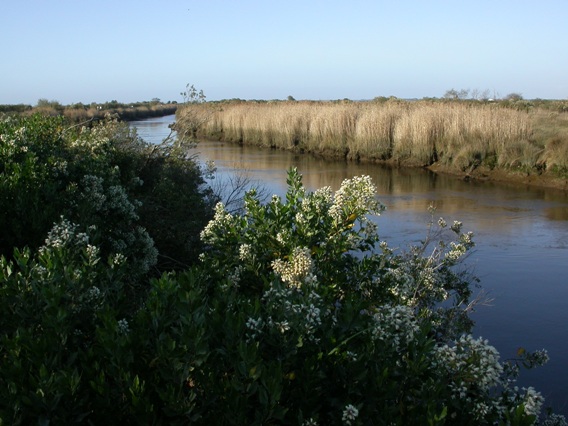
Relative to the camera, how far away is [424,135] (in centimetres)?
2477

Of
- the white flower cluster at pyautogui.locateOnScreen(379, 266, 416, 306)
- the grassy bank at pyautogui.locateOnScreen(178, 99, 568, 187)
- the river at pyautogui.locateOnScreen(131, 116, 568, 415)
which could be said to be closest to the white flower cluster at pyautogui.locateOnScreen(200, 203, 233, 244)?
the white flower cluster at pyautogui.locateOnScreen(379, 266, 416, 306)

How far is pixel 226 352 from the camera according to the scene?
107 inches

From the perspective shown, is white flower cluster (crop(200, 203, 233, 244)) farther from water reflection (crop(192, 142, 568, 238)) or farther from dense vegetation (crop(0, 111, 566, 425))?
water reflection (crop(192, 142, 568, 238))

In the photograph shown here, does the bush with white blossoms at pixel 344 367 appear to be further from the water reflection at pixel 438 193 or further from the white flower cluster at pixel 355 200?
the water reflection at pixel 438 193

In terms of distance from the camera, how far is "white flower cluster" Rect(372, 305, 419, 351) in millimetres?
3117

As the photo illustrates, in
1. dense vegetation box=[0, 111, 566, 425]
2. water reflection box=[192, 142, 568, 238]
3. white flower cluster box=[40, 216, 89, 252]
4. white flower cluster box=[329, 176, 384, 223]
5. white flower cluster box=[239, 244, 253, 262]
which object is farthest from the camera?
water reflection box=[192, 142, 568, 238]

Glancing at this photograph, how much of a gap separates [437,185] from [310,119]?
12749 millimetres

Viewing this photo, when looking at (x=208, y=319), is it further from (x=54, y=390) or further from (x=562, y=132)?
(x=562, y=132)

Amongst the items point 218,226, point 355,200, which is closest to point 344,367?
point 355,200

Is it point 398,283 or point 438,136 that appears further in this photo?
point 438,136

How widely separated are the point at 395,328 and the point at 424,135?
22386mm

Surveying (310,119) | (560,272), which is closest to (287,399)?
(560,272)

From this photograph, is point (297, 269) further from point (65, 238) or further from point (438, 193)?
point (438, 193)

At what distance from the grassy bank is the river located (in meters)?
1.25
